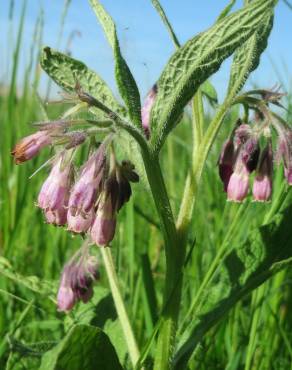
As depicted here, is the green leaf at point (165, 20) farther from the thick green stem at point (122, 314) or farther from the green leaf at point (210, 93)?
the thick green stem at point (122, 314)

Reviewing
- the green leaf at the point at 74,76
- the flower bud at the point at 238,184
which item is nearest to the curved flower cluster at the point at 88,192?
the green leaf at the point at 74,76

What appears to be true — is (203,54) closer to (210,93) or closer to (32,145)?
(32,145)

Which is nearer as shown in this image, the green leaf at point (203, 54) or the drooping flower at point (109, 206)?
the green leaf at point (203, 54)

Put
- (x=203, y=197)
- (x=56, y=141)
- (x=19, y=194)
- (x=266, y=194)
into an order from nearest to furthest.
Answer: (x=56, y=141) → (x=266, y=194) → (x=19, y=194) → (x=203, y=197)

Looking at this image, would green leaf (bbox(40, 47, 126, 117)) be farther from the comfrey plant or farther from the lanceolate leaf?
the lanceolate leaf

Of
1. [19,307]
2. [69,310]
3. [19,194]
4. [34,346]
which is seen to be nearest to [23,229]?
[19,194]

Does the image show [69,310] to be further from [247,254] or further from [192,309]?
[247,254]
